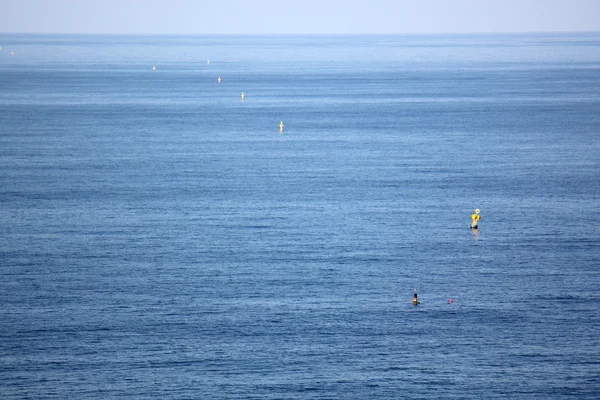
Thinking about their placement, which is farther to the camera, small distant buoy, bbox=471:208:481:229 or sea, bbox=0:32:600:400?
small distant buoy, bbox=471:208:481:229

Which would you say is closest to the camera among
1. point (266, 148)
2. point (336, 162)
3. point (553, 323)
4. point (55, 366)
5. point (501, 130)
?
point (55, 366)

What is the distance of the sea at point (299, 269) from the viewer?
214 feet

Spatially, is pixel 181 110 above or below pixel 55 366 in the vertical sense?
above

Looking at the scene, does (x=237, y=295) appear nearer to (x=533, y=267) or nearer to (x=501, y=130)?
(x=533, y=267)

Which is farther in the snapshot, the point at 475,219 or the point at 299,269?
the point at 475,219

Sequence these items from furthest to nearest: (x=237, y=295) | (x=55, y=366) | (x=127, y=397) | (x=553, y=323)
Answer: (x=237, y=295), (x=553, y=323), (x=55, y=366), (x=127, y=397)

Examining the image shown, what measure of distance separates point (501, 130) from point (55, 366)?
112 metres

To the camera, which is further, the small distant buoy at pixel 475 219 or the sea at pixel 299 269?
the small distant buoy at pixel 475 219

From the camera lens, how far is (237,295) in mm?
79688

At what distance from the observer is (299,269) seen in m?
86.2

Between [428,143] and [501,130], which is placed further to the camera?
[501,130]

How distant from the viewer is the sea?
65.4 m

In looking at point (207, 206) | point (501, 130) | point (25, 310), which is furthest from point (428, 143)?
point (25, 310)

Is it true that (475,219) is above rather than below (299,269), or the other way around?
above
